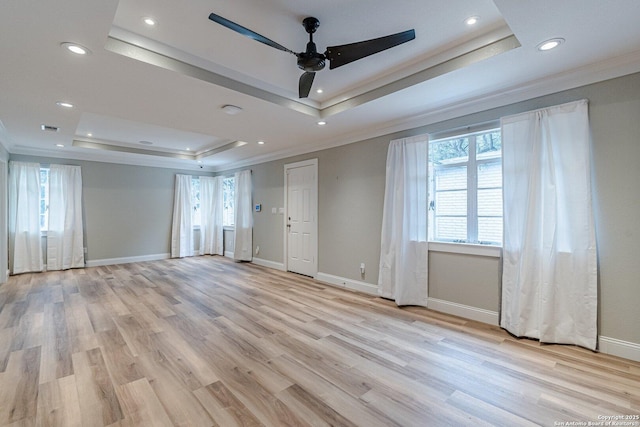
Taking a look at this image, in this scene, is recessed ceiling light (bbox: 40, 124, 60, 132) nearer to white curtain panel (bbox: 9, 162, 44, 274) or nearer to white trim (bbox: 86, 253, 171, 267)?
white curtain panel (bbox: 9, 162, 44, 274)

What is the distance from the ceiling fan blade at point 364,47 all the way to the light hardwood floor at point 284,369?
2.48 meters

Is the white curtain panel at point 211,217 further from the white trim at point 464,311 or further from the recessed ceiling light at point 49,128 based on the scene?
the white trim at point 464,311

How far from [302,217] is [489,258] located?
341cm

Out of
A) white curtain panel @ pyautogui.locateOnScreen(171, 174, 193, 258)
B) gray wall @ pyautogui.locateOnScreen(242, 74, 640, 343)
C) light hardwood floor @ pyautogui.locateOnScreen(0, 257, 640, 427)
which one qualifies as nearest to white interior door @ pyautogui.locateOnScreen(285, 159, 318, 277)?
gray wall @ pyautogui.locateOnScreen(242, 74, 640, 343)

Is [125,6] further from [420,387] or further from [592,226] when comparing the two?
[592,226]

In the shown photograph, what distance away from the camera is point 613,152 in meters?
2.53

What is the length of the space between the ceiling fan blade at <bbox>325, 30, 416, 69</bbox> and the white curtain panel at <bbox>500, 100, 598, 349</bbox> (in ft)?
5.87

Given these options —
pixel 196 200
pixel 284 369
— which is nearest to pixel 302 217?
pixel 284 369

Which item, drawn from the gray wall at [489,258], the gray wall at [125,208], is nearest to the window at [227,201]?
the gray wall at [125,208]

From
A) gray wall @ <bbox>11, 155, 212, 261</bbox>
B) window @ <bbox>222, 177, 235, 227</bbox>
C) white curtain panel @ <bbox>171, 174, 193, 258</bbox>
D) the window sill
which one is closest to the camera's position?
the window sill

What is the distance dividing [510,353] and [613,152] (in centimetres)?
203

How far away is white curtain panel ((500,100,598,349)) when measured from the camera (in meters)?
2.62

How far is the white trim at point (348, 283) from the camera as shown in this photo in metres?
4.45

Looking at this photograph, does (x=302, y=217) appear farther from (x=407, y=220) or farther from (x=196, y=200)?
(x=196, y=200)
